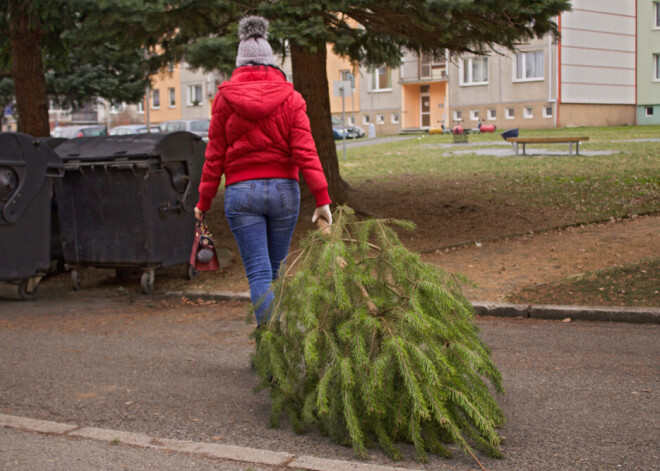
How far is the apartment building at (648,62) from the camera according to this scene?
4697 centimetres

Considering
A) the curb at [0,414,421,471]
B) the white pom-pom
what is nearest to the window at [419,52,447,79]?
the white pom-pom

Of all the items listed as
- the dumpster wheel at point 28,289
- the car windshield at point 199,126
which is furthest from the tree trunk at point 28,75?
the car windshield at point 199,126

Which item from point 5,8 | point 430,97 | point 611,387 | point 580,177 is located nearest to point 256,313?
point 611,387

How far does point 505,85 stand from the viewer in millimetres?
47969

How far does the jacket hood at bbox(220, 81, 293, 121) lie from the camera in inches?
181

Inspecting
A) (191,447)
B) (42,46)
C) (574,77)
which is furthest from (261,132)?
(574,77)

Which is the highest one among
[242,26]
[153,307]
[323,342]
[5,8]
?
[5,8]

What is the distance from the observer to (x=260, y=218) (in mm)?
4797

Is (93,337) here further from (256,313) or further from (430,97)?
(430,97)

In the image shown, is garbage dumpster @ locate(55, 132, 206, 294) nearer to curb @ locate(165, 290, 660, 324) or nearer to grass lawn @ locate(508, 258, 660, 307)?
curb @ locate(165, 290, 660, 324)

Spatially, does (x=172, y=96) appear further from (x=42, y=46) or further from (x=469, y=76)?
(x=42, y=46)

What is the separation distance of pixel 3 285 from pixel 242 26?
546 centimetres

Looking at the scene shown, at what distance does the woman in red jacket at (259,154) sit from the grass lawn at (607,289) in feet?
11.0

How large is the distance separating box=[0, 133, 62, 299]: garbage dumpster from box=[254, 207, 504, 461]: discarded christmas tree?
5181mm
